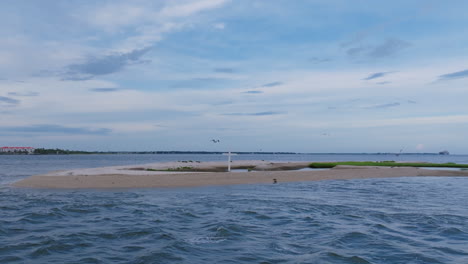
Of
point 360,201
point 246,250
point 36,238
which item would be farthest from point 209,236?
point 360,201

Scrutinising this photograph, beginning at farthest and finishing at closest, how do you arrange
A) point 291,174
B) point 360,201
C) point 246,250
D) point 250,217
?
1. point 291,174
2. point 360,201
3. point 250,217
4. point 246,250

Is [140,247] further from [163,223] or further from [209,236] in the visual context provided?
[163,223]

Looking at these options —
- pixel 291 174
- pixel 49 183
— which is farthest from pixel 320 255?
pixel 291 174

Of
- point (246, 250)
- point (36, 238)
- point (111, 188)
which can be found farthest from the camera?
point (111, 188)

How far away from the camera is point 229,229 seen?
16906mm

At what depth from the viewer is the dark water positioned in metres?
12.9

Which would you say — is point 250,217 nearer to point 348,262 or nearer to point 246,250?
point 246,250

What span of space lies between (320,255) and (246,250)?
2550 millimetres

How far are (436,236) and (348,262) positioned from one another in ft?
19.9

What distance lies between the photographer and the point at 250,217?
66.1 feet

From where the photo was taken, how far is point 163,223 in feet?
59.8

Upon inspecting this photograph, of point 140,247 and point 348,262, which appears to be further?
point 140,247

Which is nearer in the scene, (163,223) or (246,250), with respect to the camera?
(246,250)

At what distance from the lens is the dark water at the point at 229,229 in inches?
509
